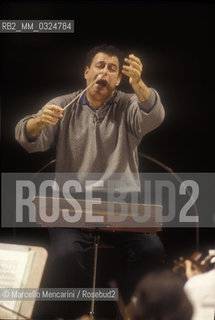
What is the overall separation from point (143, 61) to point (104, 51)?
37 centimetres

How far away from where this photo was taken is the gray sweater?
11.6ft

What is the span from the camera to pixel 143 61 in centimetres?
361

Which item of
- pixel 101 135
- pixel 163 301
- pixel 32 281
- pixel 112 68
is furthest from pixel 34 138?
pixel 163 301

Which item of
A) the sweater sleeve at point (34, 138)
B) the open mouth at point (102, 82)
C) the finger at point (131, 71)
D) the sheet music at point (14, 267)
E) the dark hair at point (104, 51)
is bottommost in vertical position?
the sheet music at point (14, 267)

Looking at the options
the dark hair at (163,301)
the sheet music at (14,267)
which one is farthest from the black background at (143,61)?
the dark hair at (163,301)

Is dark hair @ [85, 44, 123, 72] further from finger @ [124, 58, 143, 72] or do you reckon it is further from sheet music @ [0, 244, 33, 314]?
sheet music @ [0, 244, 33, 314]

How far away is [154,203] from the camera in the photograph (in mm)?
3449

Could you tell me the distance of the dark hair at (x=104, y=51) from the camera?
3.62 metres

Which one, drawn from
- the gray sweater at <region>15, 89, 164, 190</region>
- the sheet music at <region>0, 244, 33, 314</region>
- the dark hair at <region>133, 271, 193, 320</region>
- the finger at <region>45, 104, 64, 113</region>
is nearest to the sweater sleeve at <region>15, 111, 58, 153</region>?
the gray sweater at <region>15, 89, 164, 190</region>

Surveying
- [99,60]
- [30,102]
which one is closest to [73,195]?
[30,102]

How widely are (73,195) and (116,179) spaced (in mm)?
398

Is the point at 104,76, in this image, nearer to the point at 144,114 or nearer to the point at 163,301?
the point at 144,114

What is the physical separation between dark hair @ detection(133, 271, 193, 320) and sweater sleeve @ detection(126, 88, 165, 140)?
1.90 metres

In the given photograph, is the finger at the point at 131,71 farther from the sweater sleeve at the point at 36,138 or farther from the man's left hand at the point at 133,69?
the sweater sleeve at the point at 36,138
